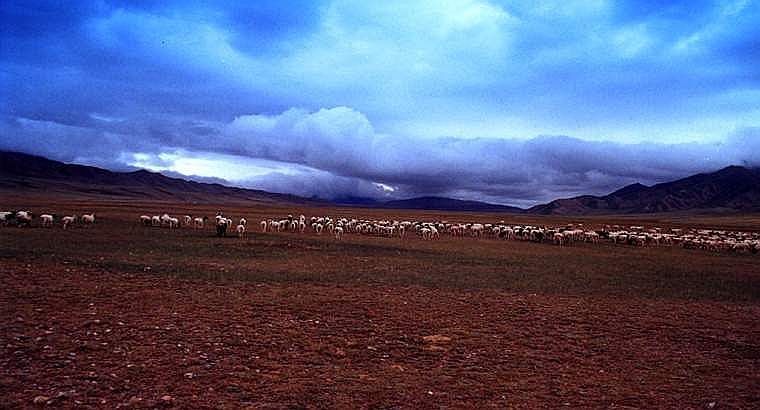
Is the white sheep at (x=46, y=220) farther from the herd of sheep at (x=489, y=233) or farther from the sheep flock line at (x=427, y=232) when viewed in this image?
the herd of sheep at (x=489, y=233)

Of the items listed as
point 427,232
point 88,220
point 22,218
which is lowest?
point 88,220

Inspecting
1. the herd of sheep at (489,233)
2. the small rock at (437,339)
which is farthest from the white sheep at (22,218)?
the small rock at (437,339)

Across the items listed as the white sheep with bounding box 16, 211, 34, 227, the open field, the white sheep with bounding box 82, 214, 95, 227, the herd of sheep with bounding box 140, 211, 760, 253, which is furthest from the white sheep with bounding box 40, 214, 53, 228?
the open field

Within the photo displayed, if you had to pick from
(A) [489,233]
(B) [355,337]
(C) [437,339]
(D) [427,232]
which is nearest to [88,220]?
(D) [427,232]

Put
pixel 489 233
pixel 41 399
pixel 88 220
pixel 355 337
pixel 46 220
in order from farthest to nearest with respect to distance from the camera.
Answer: pixel 489 233
pixel 88 220
pixel 46 220
pixel 355 337
pixel 41 399

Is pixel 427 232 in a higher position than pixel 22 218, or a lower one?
higher

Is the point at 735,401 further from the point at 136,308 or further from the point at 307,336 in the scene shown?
the point at 136,308

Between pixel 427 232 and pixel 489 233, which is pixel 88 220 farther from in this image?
pixel 489 233

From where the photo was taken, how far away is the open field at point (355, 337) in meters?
6.76

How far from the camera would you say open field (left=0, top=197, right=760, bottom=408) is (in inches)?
266

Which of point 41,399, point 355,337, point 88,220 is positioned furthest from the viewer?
point 88,220

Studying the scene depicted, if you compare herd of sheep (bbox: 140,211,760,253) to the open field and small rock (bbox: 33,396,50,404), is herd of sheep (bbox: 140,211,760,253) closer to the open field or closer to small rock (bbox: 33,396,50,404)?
the open field

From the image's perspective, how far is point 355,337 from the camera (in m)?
9.57

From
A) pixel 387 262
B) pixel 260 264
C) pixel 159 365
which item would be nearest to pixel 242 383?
pixel 159 365
